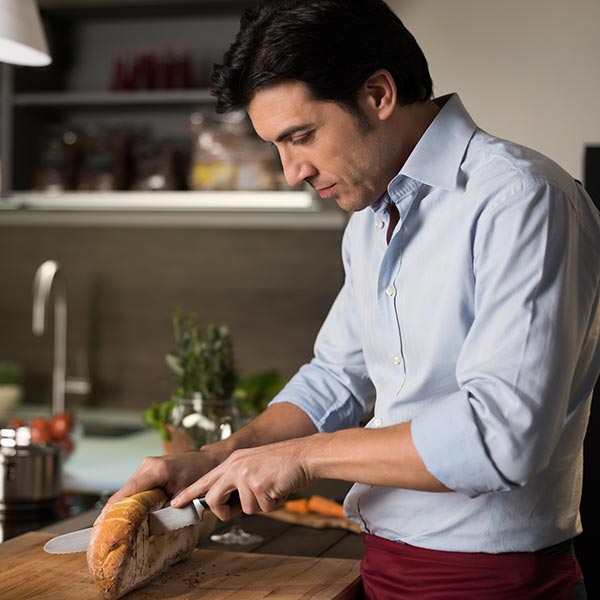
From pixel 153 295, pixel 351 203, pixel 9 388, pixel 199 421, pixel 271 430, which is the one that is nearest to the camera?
pixel 351 203

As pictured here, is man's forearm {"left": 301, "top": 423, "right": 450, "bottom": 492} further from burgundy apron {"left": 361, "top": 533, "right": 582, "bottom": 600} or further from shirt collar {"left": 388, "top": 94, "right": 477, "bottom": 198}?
shirt collar {"left": 388, "top": 94, "right": 477, "bottom": 198}

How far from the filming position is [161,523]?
1.38 m

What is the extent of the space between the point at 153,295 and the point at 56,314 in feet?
1.25

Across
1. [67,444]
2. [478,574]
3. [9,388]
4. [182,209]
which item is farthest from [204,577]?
[9,388]

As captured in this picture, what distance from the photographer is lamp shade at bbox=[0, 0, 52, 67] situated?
167 cm

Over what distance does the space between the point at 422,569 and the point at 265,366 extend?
7.72 ft

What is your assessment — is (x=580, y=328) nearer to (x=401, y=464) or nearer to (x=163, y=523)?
(x=401, y=464)

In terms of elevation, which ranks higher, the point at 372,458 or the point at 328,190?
the point at 328,190

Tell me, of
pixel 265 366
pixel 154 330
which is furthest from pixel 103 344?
pixel 265 366

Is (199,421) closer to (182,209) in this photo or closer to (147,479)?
(147,479)

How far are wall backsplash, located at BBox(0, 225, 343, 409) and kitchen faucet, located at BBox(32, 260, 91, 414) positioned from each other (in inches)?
1.4

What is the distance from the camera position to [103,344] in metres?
3.80

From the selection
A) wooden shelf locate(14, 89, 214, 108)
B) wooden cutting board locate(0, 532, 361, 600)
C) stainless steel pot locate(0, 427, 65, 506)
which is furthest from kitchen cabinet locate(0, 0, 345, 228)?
wooden cutting board locate(0, 532, 361, 600)

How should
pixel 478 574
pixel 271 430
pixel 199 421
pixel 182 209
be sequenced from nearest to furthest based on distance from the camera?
pixel 478 574
pixel 271 430
pixel 199 421
pixel 182 209
